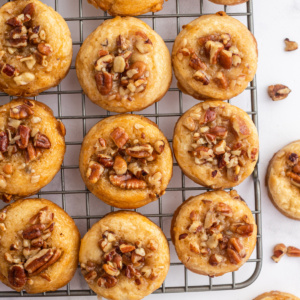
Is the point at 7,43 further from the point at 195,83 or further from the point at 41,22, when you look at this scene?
the point at 195,83

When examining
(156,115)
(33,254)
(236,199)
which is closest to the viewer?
(33,254)

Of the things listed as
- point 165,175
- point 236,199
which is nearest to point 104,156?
point 165,175

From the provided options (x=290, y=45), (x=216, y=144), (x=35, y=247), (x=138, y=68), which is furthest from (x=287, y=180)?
(x=35, y=247)

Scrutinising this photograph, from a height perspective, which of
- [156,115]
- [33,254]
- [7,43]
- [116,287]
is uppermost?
[7,43]

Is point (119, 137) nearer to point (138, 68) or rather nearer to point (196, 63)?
point (138, 68)

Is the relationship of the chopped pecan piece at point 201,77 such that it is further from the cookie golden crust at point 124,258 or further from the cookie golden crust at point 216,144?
the cookie golden crust at point 124,258

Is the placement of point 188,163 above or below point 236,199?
above
